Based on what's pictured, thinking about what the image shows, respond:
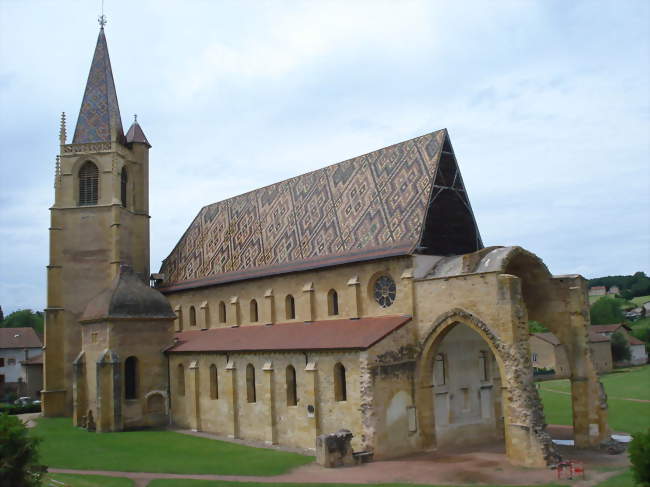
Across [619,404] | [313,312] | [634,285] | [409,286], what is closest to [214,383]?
[313,312]

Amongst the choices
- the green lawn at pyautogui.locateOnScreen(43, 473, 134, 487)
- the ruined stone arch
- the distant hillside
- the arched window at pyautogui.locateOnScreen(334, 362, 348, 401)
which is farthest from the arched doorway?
the distant hillside

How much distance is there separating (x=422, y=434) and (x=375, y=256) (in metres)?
8.76

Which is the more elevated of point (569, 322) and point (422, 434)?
point (569, 322)

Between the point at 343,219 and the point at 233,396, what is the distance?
454 inches

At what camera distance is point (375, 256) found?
3183 cm

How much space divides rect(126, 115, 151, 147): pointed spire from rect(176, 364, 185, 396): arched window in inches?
786

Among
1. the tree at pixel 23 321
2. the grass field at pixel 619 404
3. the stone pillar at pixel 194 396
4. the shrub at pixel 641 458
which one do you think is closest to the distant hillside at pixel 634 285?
the grass field at pixel 619 404

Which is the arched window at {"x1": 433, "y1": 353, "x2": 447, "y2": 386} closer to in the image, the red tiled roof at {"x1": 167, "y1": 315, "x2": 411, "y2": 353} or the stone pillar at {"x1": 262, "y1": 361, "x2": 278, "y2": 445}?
the red tiled roof at {"x1": 167, "y1": 315, "x2": 411, "y2": 353}

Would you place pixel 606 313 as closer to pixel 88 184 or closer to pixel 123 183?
pixel 123 183

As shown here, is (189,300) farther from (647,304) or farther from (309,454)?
(647,304)

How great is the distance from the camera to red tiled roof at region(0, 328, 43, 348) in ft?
239

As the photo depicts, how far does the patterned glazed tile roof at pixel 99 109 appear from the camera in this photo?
48.0 metres

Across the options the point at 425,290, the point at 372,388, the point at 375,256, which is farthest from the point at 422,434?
the point at 375,256

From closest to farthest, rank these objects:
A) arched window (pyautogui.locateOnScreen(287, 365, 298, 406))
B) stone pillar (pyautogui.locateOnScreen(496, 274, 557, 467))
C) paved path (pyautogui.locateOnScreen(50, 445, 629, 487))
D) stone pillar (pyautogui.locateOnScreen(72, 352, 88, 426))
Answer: paved path (pyautogui.locateOnScreen(50, 445, 629, 487))
stone pillar (pyautogui.locateOnScreen(496, 274, 557, 467))
arched window (pyautogui.locateOnScreen(287, 365, 298, 406))
stone pillar (pyautogui.locateOnScreen(72, 352, 88, 426))
